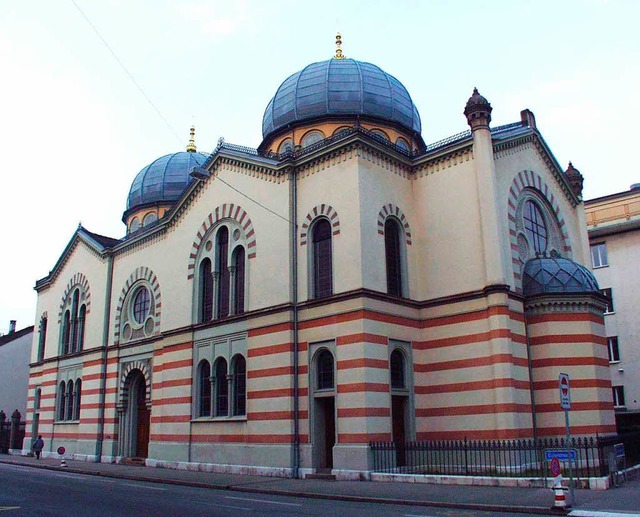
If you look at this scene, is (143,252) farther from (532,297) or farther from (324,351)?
(532,297)

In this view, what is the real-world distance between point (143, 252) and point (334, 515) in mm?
22186

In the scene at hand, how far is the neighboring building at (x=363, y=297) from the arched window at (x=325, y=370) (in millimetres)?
53

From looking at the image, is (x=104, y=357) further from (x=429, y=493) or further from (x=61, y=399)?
(x=429, y=493)

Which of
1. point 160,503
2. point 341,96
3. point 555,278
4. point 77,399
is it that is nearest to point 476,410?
point 555,278

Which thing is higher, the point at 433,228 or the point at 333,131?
the point at 333,131

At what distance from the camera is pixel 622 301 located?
1406 inches

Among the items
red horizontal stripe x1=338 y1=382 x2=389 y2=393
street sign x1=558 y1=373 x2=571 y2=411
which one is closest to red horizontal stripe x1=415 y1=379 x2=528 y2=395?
red horizontal stripe x1=338 y1=382 x2=389 y2=393

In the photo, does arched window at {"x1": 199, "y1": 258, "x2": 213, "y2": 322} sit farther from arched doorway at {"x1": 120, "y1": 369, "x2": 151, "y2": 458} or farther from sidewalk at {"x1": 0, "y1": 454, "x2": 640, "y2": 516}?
Result: sidewalk at {"x1": 0, "y1": 454, "x2": 640, "y2": 516}

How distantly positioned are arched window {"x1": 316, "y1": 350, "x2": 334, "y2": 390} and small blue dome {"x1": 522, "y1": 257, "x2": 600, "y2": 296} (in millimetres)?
7415

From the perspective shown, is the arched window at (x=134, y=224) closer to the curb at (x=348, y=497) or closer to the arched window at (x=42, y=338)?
the arched window at (x=42, y=338)

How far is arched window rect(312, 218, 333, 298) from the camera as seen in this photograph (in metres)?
23.0

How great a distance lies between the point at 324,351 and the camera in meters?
22.2

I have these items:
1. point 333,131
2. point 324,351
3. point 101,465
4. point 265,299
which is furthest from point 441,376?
point 101,465

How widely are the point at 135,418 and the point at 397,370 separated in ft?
50.1
